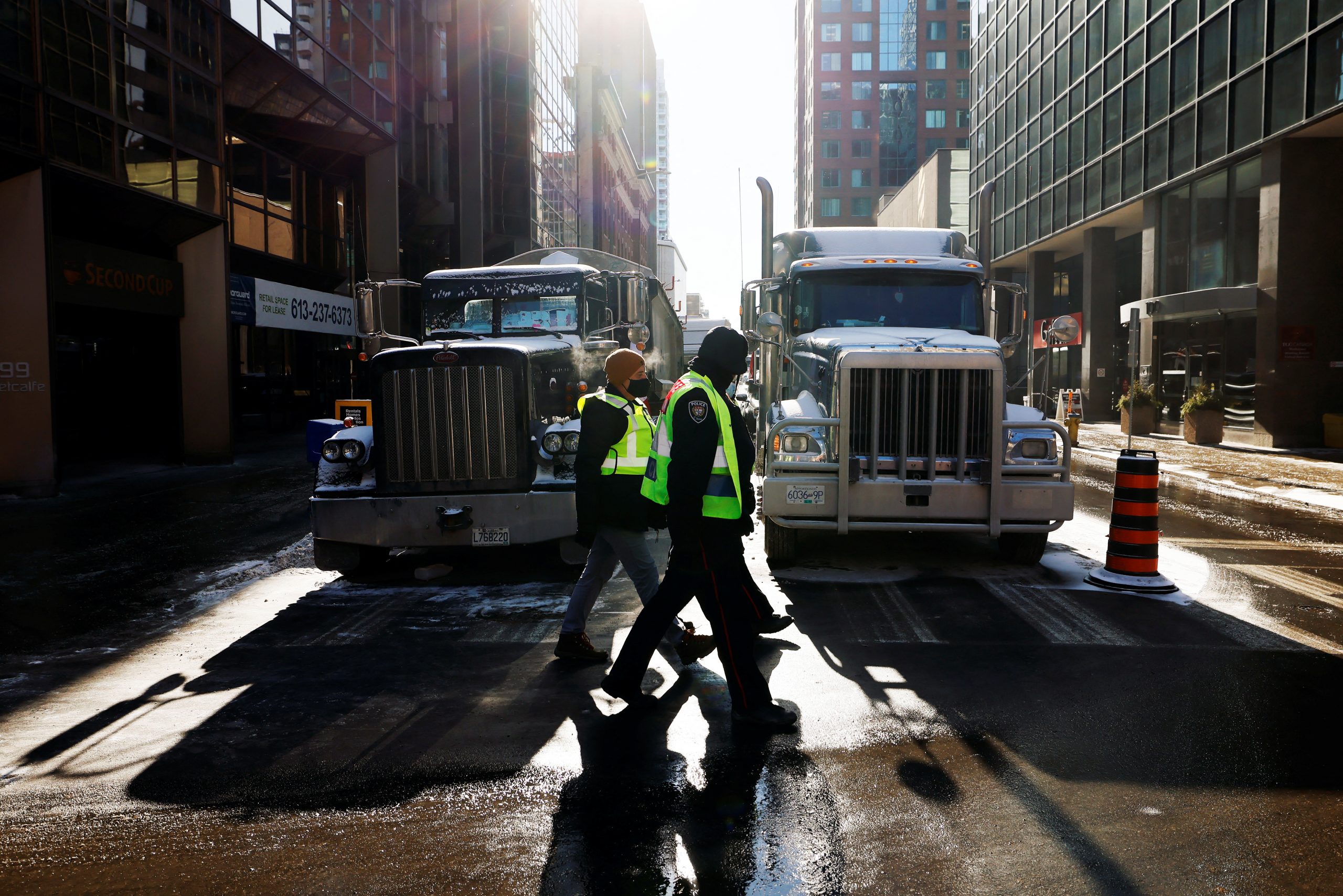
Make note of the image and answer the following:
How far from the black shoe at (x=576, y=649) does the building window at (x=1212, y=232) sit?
2316cm

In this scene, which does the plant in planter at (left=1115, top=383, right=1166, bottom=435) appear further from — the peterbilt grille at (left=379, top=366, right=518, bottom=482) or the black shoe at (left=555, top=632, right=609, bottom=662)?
the black shoe at (left=555, top=632, right=609, bottom=662)

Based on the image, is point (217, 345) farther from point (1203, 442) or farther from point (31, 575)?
point (1203, 442)

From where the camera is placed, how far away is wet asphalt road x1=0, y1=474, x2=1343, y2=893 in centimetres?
338

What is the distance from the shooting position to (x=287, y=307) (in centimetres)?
2558

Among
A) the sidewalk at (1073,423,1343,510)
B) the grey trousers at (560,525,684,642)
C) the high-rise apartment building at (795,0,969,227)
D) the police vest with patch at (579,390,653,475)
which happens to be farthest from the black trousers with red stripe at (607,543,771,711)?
the high-rise apartment building at (795,0,969,227)

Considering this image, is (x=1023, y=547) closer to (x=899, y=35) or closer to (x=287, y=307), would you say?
(x=287, y=307)

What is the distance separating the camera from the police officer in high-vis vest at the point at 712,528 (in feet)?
15.7

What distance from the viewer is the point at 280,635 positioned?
6621 mm

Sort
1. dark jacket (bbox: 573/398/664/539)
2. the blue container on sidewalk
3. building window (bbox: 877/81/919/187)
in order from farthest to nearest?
building window (bbox: 877/81/919/187), the blue container on sidewalk, dark jacket (bbox: 573/398/664/539)

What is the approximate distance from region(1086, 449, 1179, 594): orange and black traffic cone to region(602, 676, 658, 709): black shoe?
4386mm

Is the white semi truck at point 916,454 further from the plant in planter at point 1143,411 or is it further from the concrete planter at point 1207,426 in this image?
the plant in planter at point 1143,411

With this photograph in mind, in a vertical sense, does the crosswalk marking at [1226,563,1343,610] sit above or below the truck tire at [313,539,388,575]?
below

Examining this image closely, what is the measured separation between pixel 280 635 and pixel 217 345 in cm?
1495

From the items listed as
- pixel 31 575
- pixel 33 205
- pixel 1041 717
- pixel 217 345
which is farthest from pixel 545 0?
pixel 1041 717
